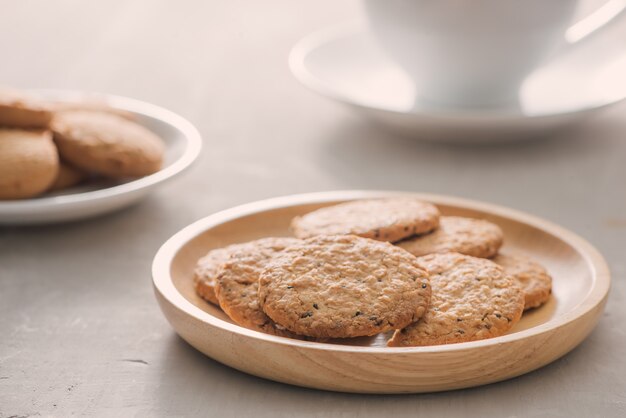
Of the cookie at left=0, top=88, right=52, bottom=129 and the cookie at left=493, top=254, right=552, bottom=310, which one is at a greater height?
the cookie at left=493, top=254, right=552, bottom=310

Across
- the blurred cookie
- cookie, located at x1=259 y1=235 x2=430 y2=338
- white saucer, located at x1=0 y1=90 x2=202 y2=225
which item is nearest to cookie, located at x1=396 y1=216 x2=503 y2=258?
cookie, located at x1=259 y1=235 x2=430 y2=338

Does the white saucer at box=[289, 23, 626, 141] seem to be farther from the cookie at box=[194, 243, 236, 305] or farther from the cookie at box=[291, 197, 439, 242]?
the cookie at box=[194, 243, 236, 305]

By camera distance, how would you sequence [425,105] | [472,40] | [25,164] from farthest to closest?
[425,105], [472,40], [25,164]

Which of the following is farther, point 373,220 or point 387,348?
point 373,220

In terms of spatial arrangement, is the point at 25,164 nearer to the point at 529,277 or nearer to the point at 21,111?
the point at 21,111

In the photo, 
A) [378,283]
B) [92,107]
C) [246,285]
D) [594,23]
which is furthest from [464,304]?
[594,23]

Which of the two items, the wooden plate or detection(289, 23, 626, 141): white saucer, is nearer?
the wooden plate
